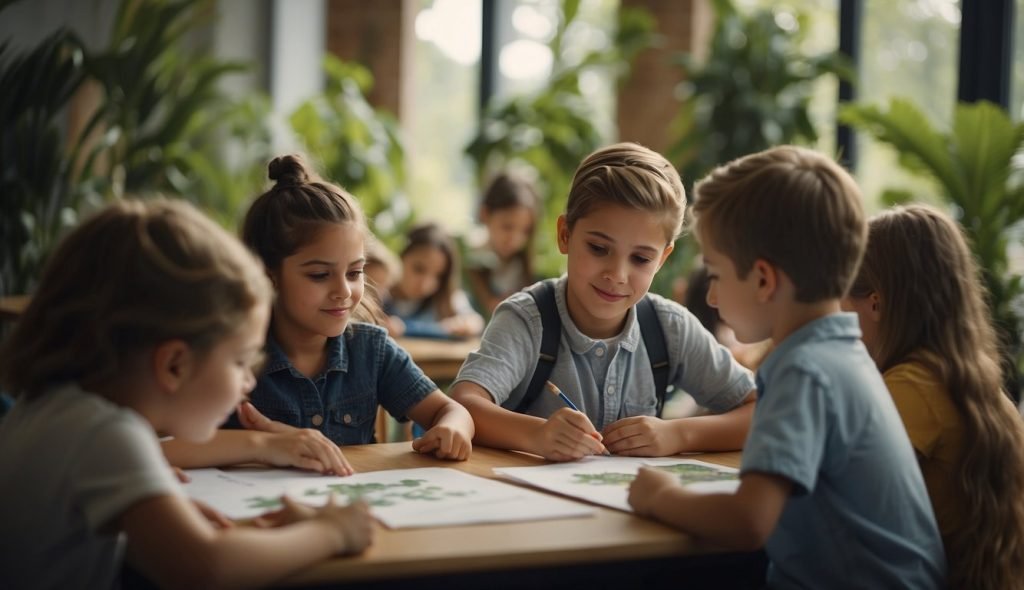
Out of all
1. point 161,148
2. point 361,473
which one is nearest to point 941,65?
point 161,148

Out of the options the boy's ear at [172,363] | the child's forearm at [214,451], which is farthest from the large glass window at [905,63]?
the boy's ear at [172,363]

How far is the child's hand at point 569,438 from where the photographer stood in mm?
1660

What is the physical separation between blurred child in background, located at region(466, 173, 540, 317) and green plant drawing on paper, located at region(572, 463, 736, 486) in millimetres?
3206

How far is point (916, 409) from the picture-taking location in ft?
5.25

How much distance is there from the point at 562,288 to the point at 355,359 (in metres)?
0.41

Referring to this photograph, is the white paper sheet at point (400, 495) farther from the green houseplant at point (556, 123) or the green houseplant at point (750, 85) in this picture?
the green houseplant at point (556, 123)

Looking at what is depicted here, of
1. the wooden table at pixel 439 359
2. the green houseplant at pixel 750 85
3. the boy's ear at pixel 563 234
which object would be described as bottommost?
the wooden table at pixel 439 359

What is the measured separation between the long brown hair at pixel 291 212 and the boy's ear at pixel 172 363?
0.66m

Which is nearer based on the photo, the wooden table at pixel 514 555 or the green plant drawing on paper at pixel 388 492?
the wooden table at pixel 514 555

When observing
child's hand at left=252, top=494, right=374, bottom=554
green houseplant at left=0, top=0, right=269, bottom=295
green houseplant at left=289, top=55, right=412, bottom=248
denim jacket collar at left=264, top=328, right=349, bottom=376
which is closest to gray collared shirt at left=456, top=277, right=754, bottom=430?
denim jacket collar at left=264, top=328, right=349, bottom=376

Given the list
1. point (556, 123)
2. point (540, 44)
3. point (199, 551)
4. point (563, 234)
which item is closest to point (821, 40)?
point (556, 123)

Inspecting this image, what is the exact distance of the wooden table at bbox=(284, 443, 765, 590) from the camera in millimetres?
1139

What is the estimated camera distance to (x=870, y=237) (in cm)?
173

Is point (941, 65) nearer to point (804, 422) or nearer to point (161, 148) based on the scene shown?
point (161, 148)
